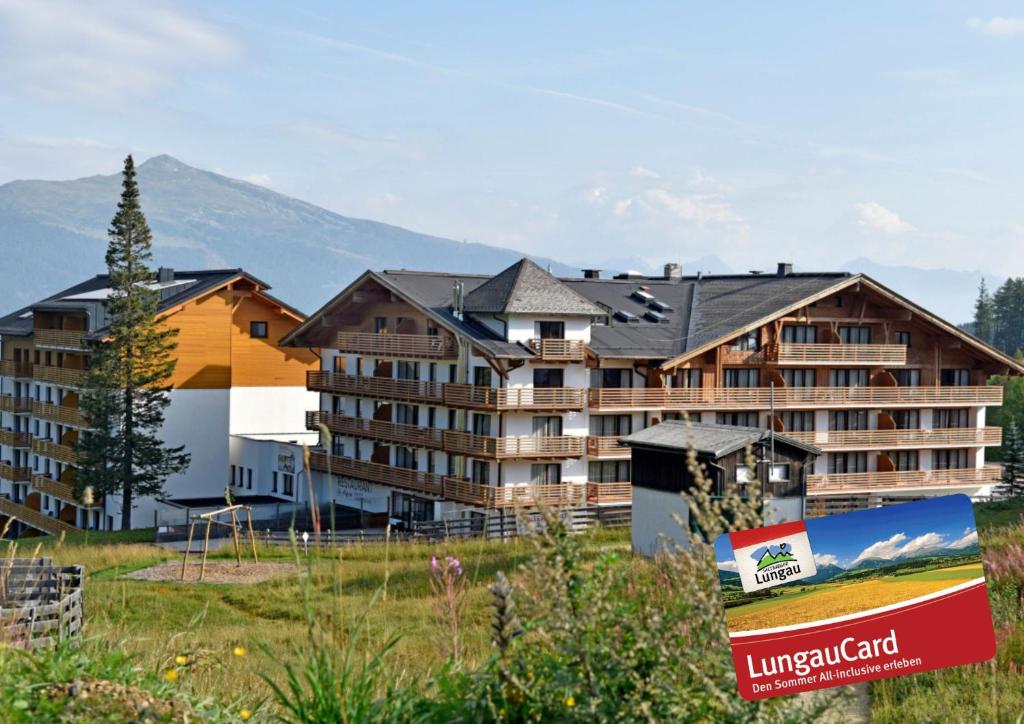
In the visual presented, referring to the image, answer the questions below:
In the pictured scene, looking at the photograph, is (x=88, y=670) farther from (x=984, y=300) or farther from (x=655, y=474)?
(x=984, y=300)

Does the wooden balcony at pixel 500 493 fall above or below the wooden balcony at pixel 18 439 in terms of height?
below

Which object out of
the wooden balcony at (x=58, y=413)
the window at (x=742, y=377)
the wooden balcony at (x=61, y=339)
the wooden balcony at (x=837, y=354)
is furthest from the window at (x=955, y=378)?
the wooden balcony at (x=58, y=413)

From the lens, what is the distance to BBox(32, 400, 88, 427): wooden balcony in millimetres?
61781

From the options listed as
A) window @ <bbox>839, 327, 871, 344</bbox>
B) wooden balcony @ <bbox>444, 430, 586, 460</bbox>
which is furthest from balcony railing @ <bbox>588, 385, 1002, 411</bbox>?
window @ <bbox>839, 327, 871, 344</bbox>

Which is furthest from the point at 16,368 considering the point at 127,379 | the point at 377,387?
the point at 377,387

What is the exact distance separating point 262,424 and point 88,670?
58.3m

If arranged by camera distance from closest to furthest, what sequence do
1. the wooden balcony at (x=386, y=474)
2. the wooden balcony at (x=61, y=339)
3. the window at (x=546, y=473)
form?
the window at (x=546, y=473) < the wooden balcony at (x=386, y=474) < the wooden balcony at (x=61, y=339)

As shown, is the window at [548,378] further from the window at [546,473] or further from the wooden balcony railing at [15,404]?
the wooden balcony railing at [15,404]

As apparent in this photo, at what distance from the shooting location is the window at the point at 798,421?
2095 inches

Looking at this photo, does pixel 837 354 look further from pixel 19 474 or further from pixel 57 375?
pixel 19 474

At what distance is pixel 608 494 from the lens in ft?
156

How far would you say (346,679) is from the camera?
560 centimetres

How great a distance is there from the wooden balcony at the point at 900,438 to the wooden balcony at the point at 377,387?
1532cm

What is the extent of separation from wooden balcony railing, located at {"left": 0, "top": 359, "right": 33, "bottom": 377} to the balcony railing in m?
→ 37.8
